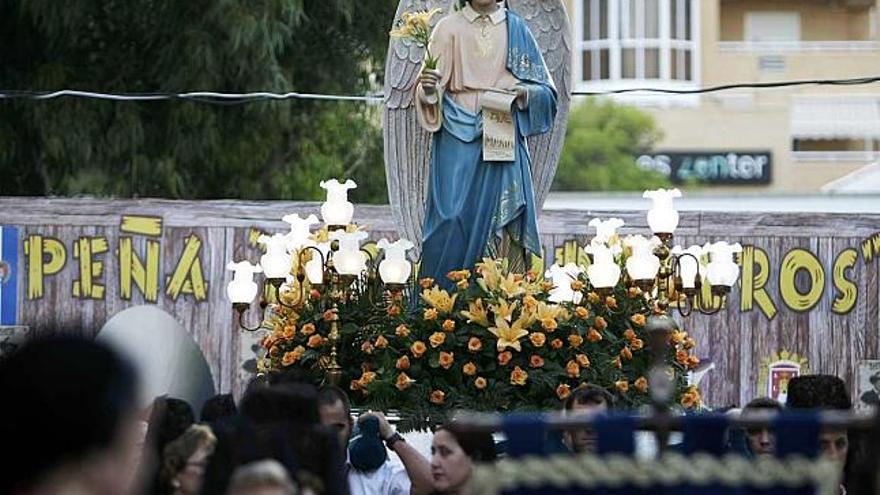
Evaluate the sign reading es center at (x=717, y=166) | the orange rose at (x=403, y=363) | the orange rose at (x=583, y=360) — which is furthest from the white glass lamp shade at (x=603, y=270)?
the sign reading es center at (x=717, y=166)

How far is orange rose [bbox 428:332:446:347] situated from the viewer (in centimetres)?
1189

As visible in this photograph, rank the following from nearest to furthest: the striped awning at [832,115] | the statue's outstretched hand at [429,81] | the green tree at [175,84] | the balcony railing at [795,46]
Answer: the statue's outstretched hand at [429,81] → the green tree at [175,84] → the balcony railing at [795,46] → the striped awning at [832,115]

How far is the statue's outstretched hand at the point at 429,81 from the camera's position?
1264 cm

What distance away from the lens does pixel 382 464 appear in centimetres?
1016

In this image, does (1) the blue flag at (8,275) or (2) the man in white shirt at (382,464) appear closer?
(2) the man in white shirt at (382,464)

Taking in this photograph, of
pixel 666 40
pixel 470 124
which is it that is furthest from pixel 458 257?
pixel 666 40

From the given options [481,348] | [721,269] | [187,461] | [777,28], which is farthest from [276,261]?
[777,28]

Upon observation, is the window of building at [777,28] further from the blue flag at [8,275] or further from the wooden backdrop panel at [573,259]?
the blue flag at [8,275]

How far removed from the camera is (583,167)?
1879 inches

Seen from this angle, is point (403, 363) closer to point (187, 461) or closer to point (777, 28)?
point (187, 461)

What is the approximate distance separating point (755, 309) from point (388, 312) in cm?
712

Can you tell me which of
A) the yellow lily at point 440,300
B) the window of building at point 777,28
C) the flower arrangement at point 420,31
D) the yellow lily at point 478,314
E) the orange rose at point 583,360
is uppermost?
the window of building at point 777,28

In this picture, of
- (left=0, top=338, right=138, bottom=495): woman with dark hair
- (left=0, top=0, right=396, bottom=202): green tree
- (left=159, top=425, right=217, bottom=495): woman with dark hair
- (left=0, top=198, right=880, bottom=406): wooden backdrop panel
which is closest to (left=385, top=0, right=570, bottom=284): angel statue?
(left=0, top=198, right=880, bottom=406): wooden backdrop panel

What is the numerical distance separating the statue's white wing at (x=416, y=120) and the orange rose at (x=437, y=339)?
1.78 m
